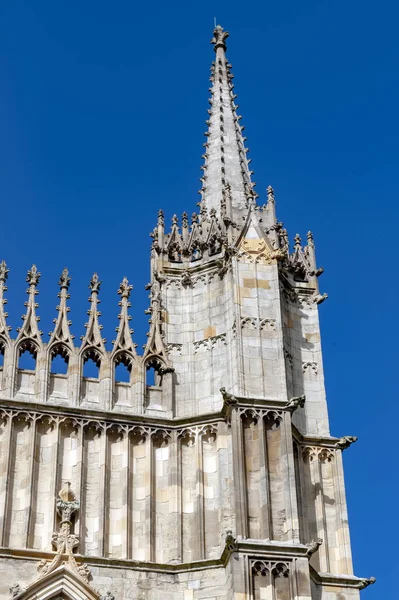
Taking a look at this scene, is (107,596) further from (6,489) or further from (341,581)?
(341,581)

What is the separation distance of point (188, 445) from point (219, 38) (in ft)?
32.4

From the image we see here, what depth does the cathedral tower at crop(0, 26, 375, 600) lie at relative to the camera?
62.2 ft

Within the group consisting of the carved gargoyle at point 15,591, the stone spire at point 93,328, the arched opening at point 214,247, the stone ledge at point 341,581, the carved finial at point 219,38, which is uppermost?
the carved finial at point 219,38

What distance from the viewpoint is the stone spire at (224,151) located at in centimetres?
2392

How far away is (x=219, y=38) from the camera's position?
27406 mm

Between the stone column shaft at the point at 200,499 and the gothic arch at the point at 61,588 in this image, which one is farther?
the stone column shaft at the point at 200,499

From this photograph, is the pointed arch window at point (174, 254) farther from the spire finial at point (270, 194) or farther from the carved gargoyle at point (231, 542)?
the carved gargoyle at point (231, 542)

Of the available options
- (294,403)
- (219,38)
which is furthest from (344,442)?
(219,38)

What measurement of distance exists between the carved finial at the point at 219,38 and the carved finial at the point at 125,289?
23.3ft

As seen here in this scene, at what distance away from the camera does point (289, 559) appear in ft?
61.5

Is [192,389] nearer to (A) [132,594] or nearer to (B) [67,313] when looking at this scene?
(B) [67,313]

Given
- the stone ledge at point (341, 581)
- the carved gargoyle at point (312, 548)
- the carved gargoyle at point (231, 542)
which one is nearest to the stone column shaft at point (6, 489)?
the carved gargoyle at point (231, 542)

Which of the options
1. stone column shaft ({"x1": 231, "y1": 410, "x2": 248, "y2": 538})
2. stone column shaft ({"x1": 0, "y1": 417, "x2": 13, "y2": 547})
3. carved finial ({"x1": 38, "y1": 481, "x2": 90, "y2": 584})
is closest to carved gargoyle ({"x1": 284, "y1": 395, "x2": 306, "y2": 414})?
stone column shaft ({"x1": 231, "y1": 410, "x2": 248, "y2": 538})

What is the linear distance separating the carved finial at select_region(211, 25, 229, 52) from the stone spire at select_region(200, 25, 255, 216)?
18.9 inches
